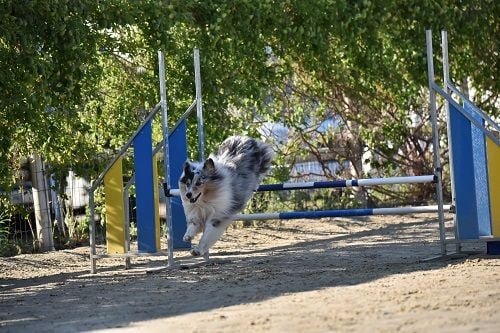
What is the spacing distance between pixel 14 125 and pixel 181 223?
2.33 meters

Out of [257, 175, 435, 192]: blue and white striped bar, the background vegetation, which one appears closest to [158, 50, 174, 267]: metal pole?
[257, 175, 435, 192]: blue and white striped bar

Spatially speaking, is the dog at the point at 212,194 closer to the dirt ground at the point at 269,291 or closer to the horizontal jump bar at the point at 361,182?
the horizontal jump bar at the point at 361,182

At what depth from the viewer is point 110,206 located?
10719 millimetres

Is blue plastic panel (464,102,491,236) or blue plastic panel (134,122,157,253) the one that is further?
blue plastic panel (134,122,157,253)

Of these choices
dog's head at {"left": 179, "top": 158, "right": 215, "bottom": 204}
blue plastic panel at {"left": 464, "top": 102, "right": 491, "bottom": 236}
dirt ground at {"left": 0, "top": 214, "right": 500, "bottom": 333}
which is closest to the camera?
dirt ground at {"left": 0, "top": 214, "right": 500, "bottom": 333}

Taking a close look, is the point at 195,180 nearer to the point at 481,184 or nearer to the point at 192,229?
the point at 192,229

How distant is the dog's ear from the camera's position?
32.5ft

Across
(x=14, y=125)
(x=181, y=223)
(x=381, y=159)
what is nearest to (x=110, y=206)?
(x=181, y=223)

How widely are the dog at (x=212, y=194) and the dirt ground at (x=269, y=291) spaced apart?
38 cm

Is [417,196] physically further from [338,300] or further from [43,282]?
[338,300]

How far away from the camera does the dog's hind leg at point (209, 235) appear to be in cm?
993

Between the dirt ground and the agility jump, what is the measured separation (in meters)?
0.30

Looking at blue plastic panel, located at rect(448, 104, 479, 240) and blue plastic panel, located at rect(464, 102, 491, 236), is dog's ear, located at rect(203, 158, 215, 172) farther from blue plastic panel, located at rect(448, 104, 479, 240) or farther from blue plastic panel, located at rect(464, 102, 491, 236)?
blue plastic panel, located at rect(464, 102, 491, 236)

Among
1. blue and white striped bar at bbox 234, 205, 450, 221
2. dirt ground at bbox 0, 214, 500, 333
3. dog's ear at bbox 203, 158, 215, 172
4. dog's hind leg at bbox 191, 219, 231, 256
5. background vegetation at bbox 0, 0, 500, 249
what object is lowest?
dirt ground at bbox 0, 214, 500, 333
